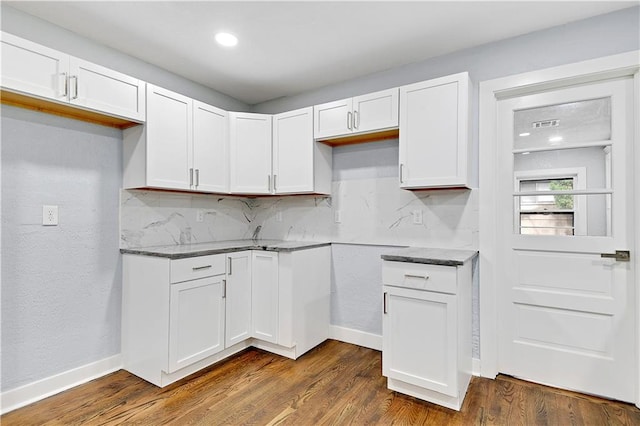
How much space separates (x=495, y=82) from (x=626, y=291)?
1598 mm

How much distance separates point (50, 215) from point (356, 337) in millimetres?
2508

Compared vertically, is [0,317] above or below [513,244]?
below

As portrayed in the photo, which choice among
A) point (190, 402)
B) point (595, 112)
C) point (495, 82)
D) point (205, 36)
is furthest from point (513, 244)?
point (205, 36)

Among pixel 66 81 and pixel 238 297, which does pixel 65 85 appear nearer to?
pixel 66 81

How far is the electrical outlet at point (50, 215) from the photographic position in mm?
2145

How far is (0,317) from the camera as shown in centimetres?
197

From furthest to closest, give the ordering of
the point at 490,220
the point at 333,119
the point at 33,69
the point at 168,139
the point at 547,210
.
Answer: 1. the point at 333,119
2. the point at 168,139
3. the point at 490,220
4. the point at 547,210
5. the point at 33,69

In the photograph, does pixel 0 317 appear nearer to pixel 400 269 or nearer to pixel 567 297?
pixel 400 269

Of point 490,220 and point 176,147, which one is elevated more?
point 176,147

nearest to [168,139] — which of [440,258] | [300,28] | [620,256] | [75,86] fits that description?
[75,86]

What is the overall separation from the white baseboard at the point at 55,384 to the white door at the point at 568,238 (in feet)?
9.44

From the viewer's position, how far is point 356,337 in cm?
299

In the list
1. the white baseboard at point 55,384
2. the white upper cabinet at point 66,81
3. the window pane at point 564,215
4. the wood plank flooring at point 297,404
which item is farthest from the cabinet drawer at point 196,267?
the window pane at point 564,215

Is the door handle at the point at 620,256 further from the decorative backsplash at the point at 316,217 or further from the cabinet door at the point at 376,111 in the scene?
the cabinet door at the point at 376,111
